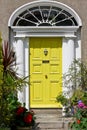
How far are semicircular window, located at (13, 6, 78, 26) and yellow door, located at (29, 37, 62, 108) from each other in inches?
20.4

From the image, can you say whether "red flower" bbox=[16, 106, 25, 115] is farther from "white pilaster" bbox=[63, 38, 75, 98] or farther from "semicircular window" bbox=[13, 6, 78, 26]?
"semicircular window" bbox=[13, 6, 78, 26]

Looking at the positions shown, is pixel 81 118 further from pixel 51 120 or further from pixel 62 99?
pixel 62 99

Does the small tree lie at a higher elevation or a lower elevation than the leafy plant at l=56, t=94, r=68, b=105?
higher

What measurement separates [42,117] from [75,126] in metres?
2.39

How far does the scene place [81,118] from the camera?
10.9 metres

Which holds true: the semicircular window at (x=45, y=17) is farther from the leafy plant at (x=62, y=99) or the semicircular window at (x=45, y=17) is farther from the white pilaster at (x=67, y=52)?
the leafy plant at (x=62, y=99)

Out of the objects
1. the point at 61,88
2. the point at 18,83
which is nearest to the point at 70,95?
the point at 61,88

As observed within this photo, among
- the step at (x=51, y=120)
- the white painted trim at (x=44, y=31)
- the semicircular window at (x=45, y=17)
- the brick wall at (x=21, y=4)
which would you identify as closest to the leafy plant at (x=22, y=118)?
the step at (x=51, y=120)

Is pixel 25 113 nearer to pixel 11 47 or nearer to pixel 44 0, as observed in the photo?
pixel 11 47

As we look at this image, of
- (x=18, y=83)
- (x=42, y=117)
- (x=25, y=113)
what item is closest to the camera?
(x=18, y=83)

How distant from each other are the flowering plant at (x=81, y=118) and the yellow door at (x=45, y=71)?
7.30ft

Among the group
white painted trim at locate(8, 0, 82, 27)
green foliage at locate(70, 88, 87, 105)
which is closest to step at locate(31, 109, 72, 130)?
green foliage at locate(70, 88, 87, 105)

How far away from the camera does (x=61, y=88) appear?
1362cm

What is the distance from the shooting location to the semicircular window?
13.6 meters
